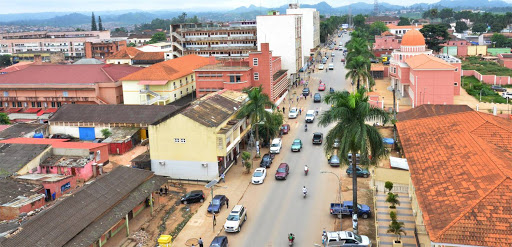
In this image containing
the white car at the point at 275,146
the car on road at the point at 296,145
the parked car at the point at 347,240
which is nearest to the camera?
the parked car at the point at 347,240

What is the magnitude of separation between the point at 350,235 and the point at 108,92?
162ft

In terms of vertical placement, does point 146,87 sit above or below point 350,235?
above

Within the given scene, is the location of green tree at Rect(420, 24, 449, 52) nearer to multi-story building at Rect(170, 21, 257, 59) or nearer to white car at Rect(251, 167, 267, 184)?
multi-story building at Rect(170, 21, 257, 59)

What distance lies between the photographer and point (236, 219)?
32250mm

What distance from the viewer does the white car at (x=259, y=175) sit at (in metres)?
40.7

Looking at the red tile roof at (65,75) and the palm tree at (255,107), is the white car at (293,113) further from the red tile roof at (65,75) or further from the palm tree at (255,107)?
the red tile roof at (65,75)

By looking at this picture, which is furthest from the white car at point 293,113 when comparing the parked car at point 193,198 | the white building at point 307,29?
the white building at point 307,29

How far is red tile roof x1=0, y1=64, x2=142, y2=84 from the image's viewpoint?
6962 centimetres

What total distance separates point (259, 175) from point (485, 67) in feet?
258

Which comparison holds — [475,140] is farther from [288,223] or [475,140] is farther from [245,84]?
[245,84]

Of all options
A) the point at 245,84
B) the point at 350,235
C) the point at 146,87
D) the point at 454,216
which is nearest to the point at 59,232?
the point at 350,235

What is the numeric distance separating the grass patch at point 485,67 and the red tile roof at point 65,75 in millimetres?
70123

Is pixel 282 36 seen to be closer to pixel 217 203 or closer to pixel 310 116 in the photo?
pixel 310 116

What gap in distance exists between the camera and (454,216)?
20281 mm
